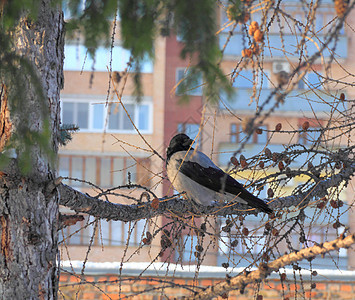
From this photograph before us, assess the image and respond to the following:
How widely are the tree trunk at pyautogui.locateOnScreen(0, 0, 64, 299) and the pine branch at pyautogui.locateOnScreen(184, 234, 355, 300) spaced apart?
0.53 m

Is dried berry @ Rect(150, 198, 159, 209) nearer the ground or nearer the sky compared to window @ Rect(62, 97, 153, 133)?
nearer the ground

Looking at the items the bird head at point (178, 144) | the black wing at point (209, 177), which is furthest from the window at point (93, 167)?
the black wing at point (209, 177)

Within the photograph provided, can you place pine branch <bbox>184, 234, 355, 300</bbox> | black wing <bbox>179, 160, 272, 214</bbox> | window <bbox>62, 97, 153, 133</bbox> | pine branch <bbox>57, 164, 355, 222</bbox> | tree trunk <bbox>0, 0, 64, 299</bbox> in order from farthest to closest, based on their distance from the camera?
A: window <bbox>62, 97, 153, 133</bbox>
black wing <bbox>179, 160, 272, 214</bbox>
pine branch <bbox>57, 164, 355, 222</bbox>
tree trunk <bbox>0, 0, 64, 299</bbox>
pine branch <bbox>184, 234, 355, 300</bbox>

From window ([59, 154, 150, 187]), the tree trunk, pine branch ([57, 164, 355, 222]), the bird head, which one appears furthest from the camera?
window ([59, 154, 150, 187])

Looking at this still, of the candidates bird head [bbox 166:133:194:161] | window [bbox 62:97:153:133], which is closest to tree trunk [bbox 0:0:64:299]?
bird head [bbox 166:133:194:161]

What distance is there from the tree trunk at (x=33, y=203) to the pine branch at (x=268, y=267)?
1.75 feet

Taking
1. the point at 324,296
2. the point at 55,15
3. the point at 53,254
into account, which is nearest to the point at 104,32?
the point at 55,15

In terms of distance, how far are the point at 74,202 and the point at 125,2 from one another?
37.8 inches

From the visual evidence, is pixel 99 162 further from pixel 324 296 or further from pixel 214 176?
pixel 214 176

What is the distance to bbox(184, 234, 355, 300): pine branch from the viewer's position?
123cm

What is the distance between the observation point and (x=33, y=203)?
1.62m

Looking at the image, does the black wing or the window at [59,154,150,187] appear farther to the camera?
the window at [59,154,150,187]

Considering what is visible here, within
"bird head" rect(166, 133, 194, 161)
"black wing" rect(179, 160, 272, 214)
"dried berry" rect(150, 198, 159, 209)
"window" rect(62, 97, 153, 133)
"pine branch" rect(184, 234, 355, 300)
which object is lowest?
"pine branch" rect(184, 234, 355, 300)

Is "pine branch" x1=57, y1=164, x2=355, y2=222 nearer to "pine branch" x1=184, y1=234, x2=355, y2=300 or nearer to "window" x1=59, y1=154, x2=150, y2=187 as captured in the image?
"pine branch" x1=184, y1=234, x2=355, y2=300
